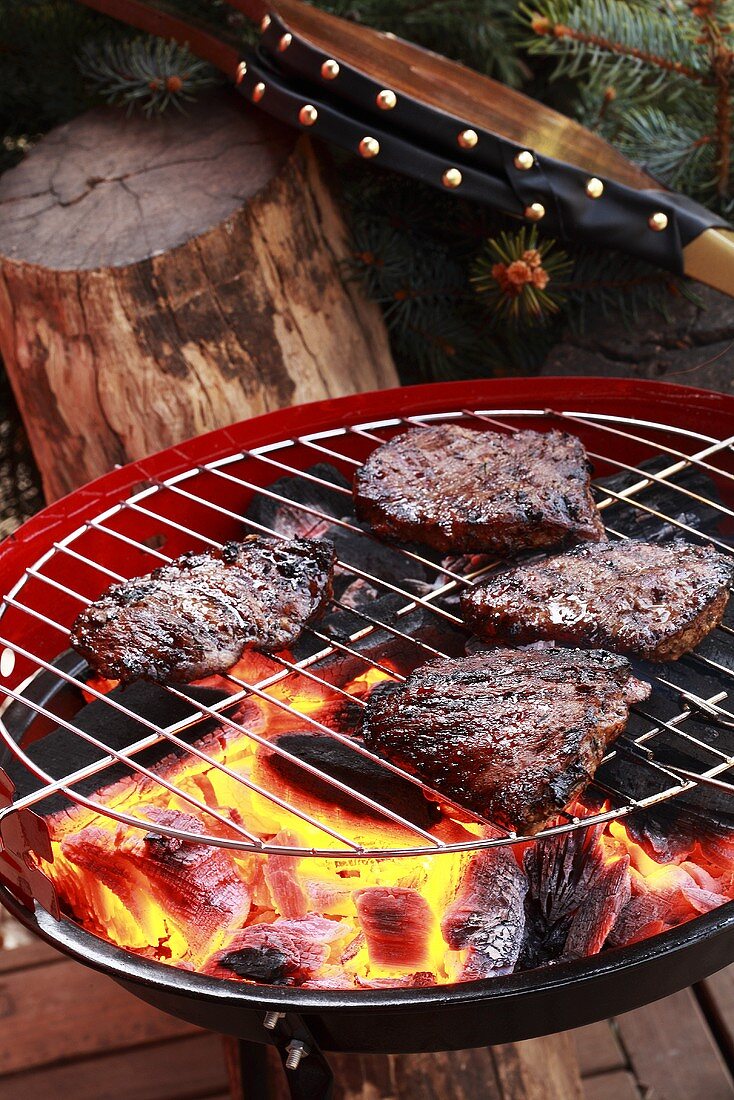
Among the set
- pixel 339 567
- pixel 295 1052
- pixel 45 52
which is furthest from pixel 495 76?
pixel 295 1052

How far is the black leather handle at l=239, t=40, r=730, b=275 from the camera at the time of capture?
222 cm

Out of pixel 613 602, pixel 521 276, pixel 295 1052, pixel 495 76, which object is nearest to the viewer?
pixel 295 1052

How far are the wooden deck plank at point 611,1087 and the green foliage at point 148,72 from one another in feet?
8.98

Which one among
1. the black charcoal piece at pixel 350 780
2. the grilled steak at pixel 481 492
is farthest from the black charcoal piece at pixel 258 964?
the grilled steak at pixel 481 492

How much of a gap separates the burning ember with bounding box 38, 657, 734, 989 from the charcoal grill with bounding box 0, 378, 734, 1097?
47 millimetres

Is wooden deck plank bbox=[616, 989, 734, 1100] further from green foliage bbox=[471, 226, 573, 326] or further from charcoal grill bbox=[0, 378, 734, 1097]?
green foliage bbox=[471, 226, 573, 326]

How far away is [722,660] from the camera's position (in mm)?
1713

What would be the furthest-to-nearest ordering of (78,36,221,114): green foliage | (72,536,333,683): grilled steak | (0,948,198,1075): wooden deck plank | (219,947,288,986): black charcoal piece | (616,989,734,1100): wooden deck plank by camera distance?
(78,36,221,114): green foliage → (0,948,198,1075): wooden deck plank → (616,989,734,1100): wooden deck plank → (72,536,333,683): grilled steak → (219,947,288,986): black charcoal piece

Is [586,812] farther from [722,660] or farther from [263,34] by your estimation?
[263,34]

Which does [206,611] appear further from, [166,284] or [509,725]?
[166,284]

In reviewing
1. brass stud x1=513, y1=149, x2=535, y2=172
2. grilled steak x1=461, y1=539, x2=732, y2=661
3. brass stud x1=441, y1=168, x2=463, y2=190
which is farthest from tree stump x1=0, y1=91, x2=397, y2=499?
grilled steak x1=461, y1=539, x2=732, y2=661

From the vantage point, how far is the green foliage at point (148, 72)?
2736 millimetres

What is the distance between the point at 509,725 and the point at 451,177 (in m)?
1.35

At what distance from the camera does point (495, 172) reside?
2.28 metres
